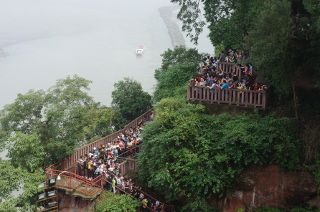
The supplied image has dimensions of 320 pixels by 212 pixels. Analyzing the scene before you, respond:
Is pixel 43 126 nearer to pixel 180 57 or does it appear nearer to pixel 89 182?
pixel 89 182

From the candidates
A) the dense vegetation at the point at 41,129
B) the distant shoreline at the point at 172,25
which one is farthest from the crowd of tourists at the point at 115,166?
the distant shoreline at the point at 172,25

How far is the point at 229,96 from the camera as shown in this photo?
21.6 m

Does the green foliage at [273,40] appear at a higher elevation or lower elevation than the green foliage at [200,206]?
higher

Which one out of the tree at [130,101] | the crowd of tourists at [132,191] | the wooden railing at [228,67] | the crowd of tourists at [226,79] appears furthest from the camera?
the tree at [130,101]

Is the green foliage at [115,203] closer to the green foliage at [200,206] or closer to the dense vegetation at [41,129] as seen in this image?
the green foliage at [200,206]

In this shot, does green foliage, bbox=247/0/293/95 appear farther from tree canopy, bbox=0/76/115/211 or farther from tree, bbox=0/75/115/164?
tree, bbox=0/75/115/164

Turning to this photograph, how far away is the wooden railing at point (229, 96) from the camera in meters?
20.9

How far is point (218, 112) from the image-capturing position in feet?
72.2

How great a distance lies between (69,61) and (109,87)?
12.5 meters

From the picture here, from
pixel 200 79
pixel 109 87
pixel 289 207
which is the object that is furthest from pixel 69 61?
pixel 289 207

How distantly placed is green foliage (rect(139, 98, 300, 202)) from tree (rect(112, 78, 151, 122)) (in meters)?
11.4

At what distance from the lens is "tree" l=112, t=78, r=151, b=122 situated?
32.1 meters

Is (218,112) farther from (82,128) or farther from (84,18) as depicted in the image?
(84,18)

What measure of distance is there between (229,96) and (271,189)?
4.89m
